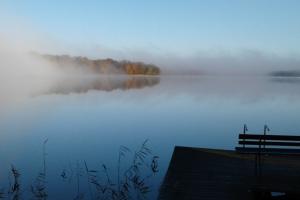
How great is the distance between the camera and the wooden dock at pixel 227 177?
735cm

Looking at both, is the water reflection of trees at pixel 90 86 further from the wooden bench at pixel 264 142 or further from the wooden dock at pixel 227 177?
the wooden bench at pixel 264 142

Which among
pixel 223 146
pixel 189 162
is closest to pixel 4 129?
pixel 223 146

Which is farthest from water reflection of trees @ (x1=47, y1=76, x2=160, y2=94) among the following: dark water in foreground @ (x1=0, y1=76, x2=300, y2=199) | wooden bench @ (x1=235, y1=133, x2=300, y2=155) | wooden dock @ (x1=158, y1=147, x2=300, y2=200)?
wooden bench @ (x1=235, y1=133, x2=300, y2=155)

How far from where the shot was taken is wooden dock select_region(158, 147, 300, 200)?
7352 mm

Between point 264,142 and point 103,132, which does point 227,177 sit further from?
point 103,132

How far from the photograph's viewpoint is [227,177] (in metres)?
8.34

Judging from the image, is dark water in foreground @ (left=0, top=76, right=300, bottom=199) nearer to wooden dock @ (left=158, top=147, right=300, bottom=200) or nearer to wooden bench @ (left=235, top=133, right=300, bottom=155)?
wooden dock @ (left=158, top=147, right=300, bottom=200)

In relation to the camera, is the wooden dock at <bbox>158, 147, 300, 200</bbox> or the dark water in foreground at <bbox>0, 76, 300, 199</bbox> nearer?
the wooden dock at <bbox>158, 147, 300, 200</bbox>

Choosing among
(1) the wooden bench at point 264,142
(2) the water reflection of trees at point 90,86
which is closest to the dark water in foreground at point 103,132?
(1) the wooden bench at point 264,142

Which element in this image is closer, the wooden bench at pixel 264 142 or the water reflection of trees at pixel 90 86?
the wooden bench at pixel 264 142

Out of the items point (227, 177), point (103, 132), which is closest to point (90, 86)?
point (103, 132)

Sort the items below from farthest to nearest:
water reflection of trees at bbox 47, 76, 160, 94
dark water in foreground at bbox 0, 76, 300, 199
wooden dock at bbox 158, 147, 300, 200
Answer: water reflection of trees at bbox 47, 76, 160, 94 → dark water in foreground at bbox 0, 76, 300, 199 → wooden dock at bbox 158, 147, 300, 200

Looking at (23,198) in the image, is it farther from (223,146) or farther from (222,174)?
(223,146)

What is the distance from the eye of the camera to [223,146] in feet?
56.0
